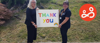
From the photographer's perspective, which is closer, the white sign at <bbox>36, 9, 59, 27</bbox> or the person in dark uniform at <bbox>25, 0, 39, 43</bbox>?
the person in dark uniform at <bbox>25, 0, 39, 43</bbox>

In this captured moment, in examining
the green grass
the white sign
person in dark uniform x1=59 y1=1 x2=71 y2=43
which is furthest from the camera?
the green grass

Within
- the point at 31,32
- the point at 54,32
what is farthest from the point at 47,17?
the point at 54,32

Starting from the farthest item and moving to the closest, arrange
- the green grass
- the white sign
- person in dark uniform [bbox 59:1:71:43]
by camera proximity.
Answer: the green grass, the white sign, person in dark uniform [bbox 59:1:71:43]

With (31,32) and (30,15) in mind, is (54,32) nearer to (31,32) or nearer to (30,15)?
(31,32)

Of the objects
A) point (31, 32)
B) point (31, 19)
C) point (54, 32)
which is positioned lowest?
point (54, 32)

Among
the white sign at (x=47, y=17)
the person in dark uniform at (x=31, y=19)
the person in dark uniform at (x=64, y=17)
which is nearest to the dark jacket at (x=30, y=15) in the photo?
the person in dark uniform at (x=31, y=19)

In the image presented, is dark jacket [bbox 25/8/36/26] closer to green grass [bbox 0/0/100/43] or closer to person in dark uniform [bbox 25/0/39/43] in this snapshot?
person in dark uniform [bbox 25/0/39/43]

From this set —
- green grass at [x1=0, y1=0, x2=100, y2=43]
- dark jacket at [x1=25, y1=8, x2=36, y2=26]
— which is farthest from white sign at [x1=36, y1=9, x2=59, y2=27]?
green grass at [x1=0, y1=0, x2=100, y2=43]

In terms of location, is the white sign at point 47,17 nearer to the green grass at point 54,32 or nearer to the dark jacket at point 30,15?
the dark jacket at point 30,15

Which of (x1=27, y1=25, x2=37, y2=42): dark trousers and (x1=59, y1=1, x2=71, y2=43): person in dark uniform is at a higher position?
(x1=59, y1=1, x2=71, y2=43): person in dark uniform

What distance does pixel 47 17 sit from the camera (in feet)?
10.2

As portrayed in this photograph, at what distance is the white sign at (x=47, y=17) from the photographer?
3.07 meters

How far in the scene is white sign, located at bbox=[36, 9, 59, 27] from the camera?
3.07m

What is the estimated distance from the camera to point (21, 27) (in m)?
4.11
